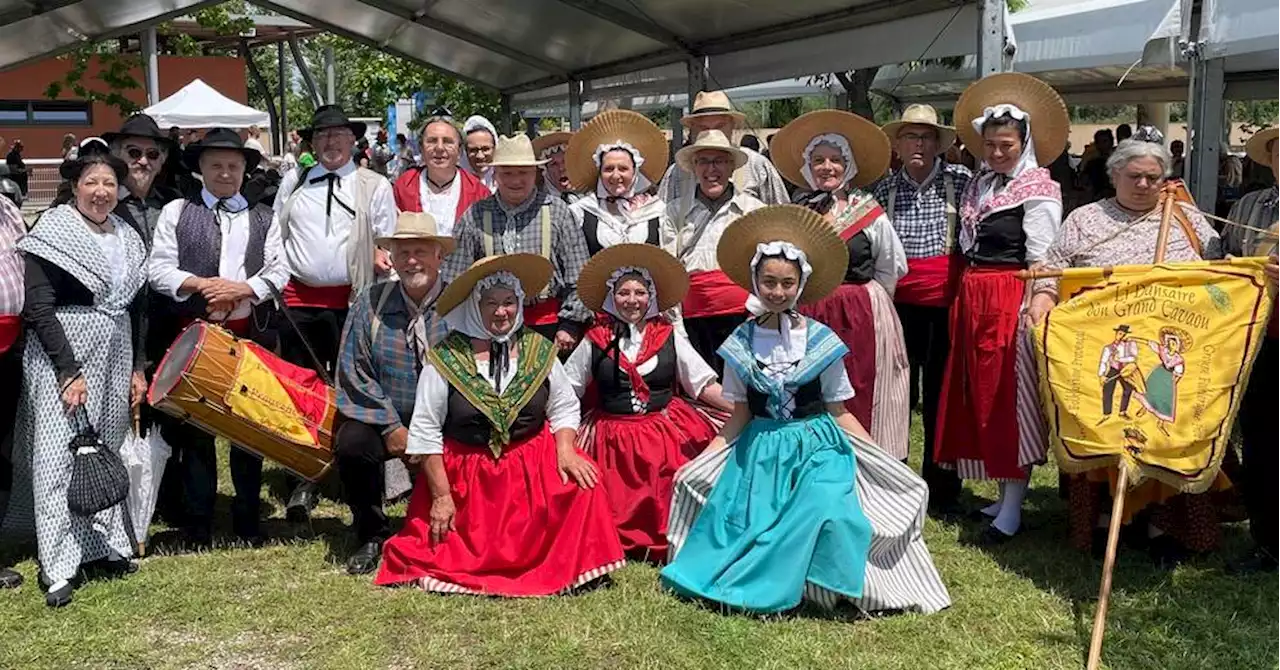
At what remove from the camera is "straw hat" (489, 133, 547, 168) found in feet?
15.9

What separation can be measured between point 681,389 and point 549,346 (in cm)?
67

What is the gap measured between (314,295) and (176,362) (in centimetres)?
81

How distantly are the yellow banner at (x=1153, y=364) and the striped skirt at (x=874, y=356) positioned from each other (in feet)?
2.66

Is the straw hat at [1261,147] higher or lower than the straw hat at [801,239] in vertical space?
higher

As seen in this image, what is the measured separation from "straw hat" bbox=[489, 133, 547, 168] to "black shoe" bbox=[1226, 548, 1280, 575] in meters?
3.27

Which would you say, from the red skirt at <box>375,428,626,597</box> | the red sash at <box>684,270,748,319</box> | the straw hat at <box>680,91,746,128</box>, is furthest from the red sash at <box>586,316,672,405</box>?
the straw hat at <box>680,91,746,128</box>

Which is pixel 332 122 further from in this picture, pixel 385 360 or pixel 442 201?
pixel 385 360

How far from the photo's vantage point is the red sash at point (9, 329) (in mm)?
4168

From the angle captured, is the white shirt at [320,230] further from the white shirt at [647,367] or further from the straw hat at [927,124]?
the straw hat at [927,124]

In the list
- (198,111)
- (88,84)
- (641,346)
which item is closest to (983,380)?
(641,346)

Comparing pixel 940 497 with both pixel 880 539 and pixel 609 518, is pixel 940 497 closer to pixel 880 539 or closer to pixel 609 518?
pixel 880 539

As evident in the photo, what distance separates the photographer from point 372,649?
12.2 feet

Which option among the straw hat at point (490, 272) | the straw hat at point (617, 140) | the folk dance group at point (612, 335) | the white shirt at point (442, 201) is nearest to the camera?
the folk dance group at point (612, 335)

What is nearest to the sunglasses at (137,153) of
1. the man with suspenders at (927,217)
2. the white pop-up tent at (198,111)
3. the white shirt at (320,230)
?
the white shirt at (320,230)
